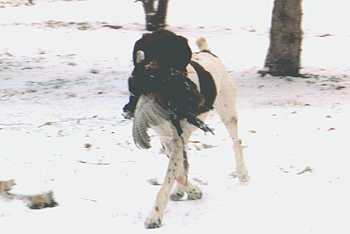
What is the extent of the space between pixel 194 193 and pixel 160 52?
140 centimetres

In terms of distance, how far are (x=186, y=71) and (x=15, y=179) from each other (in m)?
1.90

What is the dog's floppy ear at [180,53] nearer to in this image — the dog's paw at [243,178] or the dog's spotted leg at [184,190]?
the dog's spotted leg at [184,190]

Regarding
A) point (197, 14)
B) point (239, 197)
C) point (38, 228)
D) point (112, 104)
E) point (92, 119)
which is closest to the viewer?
point (38, 228)

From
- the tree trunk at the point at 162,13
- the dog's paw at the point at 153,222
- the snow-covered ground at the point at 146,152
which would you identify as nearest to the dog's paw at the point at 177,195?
the snow-covered ground at the point at 146,152

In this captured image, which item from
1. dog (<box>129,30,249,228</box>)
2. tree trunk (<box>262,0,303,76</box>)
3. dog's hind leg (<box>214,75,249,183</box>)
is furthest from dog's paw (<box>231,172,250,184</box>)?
tree trunk (<box>262,0,303,76</box>)

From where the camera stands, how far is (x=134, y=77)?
5348 mm

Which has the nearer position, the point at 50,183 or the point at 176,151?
the point at 176,151

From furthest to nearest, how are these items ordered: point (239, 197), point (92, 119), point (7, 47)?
point (7, 47) < point (92, 119) < point (239, 197)

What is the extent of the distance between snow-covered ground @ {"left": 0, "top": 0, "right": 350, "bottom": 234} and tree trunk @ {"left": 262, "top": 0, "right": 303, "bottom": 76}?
389 mm

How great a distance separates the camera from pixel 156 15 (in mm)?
22922

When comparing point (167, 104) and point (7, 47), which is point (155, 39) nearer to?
point (167, 104)

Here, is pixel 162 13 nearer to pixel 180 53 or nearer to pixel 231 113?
pixel 231 113

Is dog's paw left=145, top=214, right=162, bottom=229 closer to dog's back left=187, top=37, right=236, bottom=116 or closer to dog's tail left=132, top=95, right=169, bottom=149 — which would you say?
dog's tail left=132, top=95, right=169, bottom=149

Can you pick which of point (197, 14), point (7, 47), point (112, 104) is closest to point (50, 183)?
point (112, 104)
